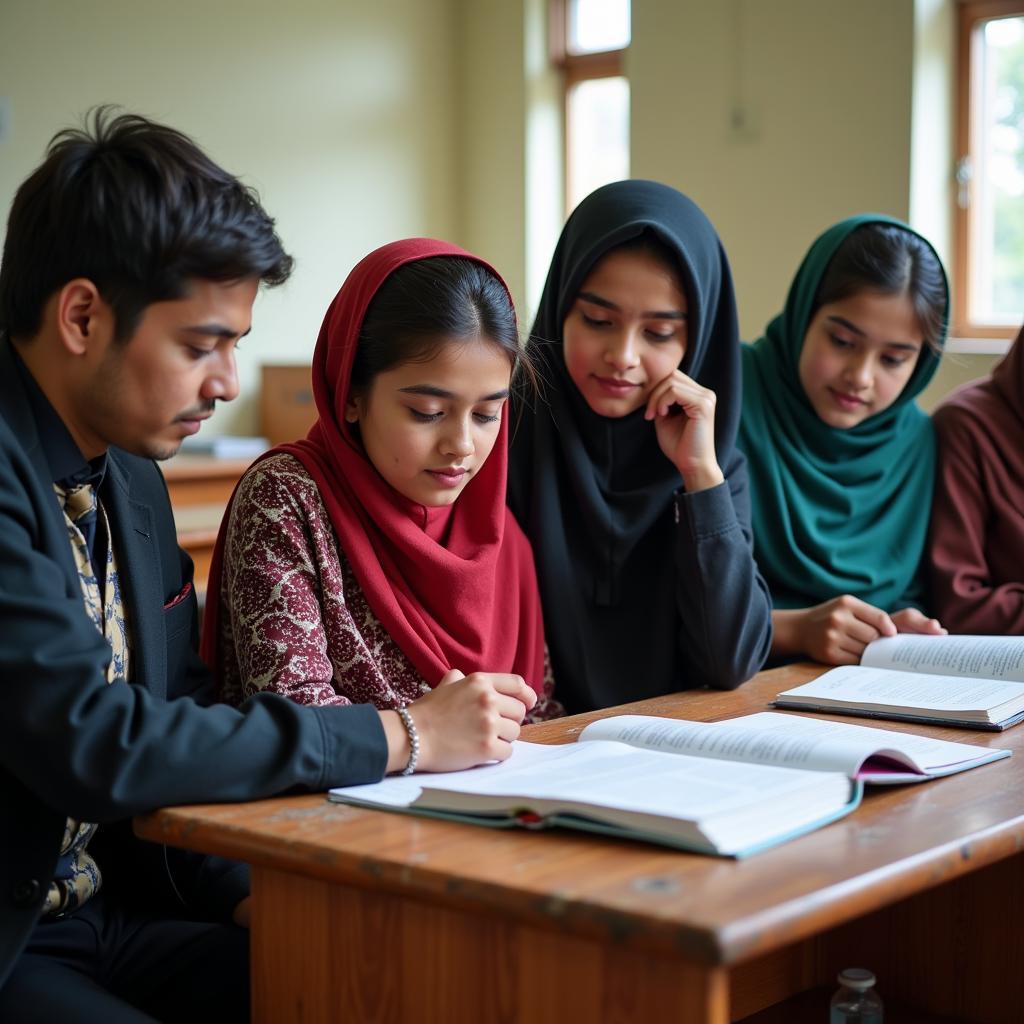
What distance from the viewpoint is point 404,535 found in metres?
1.59

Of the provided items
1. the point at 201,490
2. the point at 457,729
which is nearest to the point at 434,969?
the point at 457,729

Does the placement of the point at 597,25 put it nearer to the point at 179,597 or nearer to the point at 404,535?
the point at 404,535

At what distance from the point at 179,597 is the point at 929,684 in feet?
2.94

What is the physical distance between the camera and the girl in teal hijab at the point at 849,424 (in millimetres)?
2258

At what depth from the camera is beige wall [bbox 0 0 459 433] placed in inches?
179

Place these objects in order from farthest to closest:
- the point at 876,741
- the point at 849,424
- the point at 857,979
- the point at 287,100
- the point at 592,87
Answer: the point at 592,87 → the point at 287,100 → the point at 849,424 → the point at 857,979 → the point at 876,741

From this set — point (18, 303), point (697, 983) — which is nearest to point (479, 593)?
point (18, 303)

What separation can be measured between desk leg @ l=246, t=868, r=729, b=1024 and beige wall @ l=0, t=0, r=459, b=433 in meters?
3.84

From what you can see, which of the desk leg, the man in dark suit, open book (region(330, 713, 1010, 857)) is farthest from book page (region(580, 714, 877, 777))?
the desk leg

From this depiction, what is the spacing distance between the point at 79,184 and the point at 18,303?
4.8 inches

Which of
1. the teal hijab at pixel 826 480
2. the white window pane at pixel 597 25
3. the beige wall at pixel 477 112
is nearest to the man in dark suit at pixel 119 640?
the teal hijab at pixel 826 480

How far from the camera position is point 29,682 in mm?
1088

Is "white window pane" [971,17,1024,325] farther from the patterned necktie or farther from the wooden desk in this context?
the patterned necktie

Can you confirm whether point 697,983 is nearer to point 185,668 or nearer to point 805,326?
point 185,668
